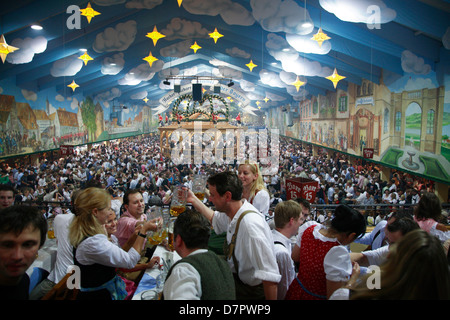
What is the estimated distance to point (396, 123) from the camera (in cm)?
1095

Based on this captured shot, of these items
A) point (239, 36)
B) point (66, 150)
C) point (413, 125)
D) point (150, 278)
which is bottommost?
point (150, 278)

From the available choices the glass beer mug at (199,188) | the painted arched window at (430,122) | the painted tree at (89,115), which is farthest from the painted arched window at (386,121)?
the painted tree at (89,115)

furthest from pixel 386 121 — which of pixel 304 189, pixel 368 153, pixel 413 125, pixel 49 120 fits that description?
pixel 49 120

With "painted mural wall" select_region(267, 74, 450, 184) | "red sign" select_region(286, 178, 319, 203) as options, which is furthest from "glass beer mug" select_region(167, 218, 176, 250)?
"painted mural wall" select_region(267, 74, 450, 184)

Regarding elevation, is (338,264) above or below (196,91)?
below

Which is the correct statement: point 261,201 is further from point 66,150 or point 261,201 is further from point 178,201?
point 66,150

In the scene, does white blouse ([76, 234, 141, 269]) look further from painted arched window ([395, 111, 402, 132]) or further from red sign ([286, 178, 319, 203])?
painted arched window ([395, 111, 402, 132])

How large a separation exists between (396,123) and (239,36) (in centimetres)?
736

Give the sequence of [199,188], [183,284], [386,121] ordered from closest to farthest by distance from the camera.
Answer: [183,284] → [199,188] → [386,121]

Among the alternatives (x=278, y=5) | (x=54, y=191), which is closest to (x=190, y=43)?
(x=278, y=5)

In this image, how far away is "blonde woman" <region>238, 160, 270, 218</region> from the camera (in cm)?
283

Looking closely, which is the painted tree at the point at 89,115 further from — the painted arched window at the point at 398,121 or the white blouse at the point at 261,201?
the white blouse at the point at 261,201

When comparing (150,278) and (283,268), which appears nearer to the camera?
(283,268)

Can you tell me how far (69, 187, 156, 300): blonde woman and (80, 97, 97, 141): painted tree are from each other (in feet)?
60.0
